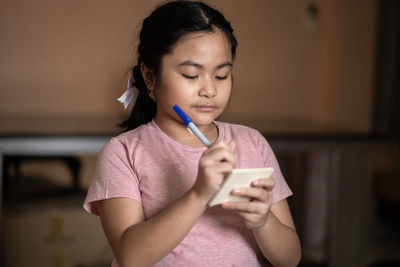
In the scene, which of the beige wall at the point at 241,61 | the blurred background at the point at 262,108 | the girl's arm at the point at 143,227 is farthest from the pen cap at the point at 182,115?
the beige wall at the point at 241,61

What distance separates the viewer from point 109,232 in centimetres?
78

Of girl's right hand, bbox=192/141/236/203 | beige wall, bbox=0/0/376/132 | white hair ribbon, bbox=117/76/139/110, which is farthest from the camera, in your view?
beige wall, bbox=0/0/376/132

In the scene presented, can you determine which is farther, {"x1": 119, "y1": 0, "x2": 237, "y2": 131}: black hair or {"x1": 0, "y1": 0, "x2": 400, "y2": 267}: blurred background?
{"x1": 0, "y1": 0, "x2": 400, "y2": 267}: blurred background

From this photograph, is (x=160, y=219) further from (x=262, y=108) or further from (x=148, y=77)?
(x=262, y=108)

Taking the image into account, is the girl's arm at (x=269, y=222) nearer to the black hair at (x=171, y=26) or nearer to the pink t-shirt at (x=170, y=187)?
the pink t-shirt at (x=170, y=187)

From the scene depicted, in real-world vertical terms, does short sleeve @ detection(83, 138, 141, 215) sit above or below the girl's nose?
below

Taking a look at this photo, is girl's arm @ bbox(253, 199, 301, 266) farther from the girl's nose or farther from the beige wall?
the beige wall

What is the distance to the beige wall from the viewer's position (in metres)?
2.21

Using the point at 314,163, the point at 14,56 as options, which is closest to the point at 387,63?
the point at 314,163

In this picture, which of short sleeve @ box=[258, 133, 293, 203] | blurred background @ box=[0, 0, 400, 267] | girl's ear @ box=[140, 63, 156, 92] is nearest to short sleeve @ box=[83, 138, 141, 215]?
girl's ear @ box=[140, 63, 156, 92]

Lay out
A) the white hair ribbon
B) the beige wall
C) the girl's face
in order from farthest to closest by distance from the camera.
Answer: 1. the beige wall
2. the white hair ribbon
3. the girl's face

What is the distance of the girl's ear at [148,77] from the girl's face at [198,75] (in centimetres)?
5

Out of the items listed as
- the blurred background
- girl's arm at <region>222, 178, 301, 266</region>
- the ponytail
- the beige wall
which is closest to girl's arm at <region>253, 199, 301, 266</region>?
girl's arm at <region>222, 178, 301, 266</region>

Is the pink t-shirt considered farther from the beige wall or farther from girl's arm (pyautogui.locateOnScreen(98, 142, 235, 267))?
the beige wall
